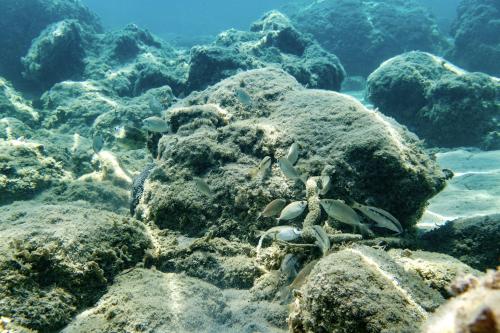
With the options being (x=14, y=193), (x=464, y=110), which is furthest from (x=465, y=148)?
(x=14, y=193)

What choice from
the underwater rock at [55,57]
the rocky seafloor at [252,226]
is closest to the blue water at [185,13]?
the underwater rock at [55,57]

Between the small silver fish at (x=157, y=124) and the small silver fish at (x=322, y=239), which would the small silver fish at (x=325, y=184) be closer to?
the small silver fish at (x=322, y=239)

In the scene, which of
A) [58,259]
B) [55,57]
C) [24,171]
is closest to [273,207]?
[58,259]

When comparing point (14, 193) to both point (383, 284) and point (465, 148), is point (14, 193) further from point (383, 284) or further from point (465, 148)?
point (465, 148)

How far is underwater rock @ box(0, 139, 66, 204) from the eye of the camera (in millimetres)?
5699

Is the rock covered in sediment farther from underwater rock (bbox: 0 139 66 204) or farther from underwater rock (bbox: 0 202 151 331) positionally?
underwater rock (bbox: 0 139 66 204)

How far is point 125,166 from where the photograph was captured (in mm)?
6992

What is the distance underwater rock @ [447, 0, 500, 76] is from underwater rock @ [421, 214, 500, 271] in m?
17.5

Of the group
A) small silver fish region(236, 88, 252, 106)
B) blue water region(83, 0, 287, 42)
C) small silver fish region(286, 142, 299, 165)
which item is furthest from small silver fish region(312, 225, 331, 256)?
blue water region(83, 0, 287, 42)

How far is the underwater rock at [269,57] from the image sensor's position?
1140 centimetres

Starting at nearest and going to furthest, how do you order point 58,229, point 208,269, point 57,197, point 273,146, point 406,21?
point 58,229
point 208,269
point 273,146
point 57,197
point 406,21

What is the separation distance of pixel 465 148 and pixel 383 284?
9.37m

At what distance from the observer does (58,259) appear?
8.79 ft

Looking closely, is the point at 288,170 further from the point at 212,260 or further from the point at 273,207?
the point at 212,260
